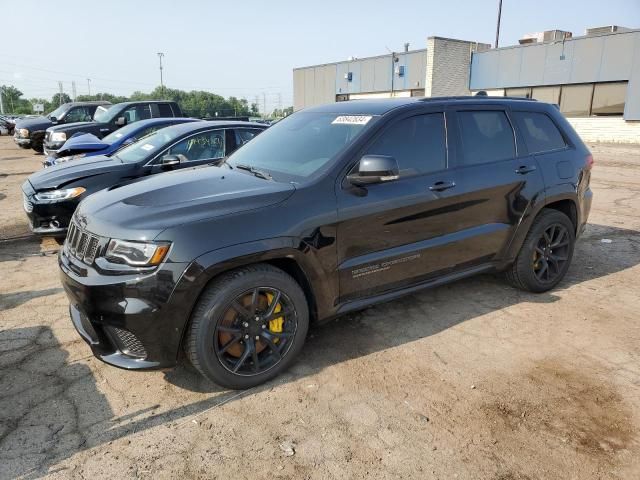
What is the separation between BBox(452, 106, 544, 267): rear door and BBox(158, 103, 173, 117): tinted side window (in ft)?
40.1

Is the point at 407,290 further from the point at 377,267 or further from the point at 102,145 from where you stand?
the point at 102,145

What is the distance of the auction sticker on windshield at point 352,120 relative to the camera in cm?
363

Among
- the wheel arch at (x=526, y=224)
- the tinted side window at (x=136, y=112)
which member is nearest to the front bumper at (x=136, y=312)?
the wheel arch at (x=526, y=224)

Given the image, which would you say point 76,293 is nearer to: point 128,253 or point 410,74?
point 128,253

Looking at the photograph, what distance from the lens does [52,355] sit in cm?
351

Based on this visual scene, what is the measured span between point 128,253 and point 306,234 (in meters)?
1.07

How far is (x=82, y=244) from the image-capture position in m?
3.04

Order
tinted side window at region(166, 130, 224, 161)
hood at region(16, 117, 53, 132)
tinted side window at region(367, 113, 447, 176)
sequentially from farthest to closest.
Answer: hood at region(16, 117, 53, 132) → tinted side window at region(166, 130, 224, 161) → tinted side window at region(367, 113, 447, 176)

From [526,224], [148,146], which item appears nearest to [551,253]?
[526,224]

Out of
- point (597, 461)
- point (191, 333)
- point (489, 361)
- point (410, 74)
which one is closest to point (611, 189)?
point (489, 361)

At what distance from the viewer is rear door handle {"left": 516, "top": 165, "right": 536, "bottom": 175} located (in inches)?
169

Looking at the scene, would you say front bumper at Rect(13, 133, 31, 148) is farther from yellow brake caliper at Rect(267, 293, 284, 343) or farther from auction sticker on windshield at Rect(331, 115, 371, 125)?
yellow brake caliper at Rect(267, 293, 284, 343)

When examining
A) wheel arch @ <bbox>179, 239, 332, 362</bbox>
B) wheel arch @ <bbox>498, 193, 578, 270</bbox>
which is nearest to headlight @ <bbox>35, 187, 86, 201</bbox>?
wheel arch @ <bbox>179, 239, 332, 362</bbox>

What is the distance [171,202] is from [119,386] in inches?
49.3
